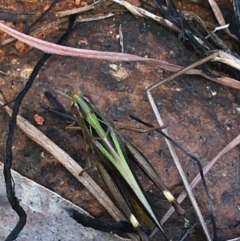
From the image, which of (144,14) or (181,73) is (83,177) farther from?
(144,14)

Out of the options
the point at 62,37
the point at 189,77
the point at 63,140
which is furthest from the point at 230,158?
the point at 62,37

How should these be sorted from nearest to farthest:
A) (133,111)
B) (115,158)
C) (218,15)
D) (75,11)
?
(115,158)
(133,111)
(75,11)
(218,15)

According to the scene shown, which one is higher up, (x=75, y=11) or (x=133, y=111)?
(x=75, y=11)

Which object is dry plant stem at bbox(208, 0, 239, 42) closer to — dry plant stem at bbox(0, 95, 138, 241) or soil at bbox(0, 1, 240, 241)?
soil at bbox(0, 1, 240, 241)

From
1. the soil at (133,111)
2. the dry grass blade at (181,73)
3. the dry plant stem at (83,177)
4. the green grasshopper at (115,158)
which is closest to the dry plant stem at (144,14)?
the soil at (133,111)

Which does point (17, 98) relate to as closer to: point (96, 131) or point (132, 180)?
point (96, 131)

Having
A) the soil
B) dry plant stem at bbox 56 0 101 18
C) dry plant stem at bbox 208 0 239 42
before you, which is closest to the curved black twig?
the soil

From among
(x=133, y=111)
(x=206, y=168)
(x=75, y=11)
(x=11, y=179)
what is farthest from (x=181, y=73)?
(x=11, y=179)

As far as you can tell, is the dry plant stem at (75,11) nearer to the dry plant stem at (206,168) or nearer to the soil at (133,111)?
the soil at (133,111)
